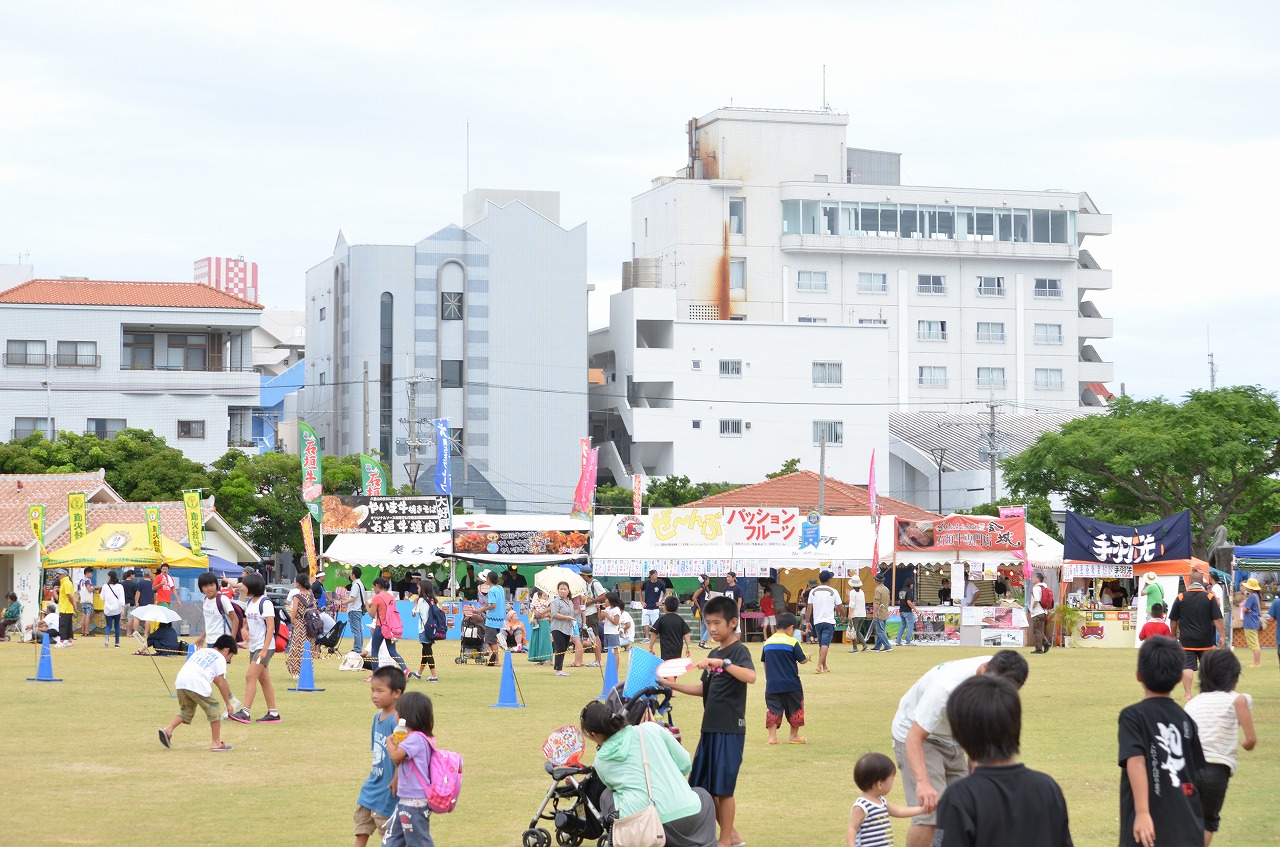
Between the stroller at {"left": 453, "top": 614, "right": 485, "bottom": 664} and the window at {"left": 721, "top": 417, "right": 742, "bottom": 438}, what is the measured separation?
174ft

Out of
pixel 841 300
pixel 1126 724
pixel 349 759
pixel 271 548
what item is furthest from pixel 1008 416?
pixel 1126 724

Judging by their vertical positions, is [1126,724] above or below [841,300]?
below

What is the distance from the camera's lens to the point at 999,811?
4.59 m

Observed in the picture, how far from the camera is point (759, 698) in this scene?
2062 cm

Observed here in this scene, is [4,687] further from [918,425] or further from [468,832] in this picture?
[918,425]

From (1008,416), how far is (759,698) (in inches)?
2720

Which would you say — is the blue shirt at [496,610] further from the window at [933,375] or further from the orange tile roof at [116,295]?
the window at [933,375]

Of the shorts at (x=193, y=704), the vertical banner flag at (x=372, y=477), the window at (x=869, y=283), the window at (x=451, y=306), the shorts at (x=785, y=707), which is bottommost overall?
the shorts at (x=785, y=707)

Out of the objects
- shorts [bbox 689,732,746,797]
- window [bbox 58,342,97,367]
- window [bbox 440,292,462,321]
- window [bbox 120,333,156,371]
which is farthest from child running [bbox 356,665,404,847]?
window [bbox 440,292,462,321]

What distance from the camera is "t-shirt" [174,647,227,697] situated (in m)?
13.7

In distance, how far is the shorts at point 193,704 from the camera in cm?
1375

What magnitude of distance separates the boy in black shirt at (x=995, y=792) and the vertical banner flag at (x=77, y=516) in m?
32.3

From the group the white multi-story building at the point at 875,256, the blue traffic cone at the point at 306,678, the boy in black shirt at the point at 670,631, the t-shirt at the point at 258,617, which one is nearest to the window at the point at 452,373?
the white multi-story building at the point at 875,256

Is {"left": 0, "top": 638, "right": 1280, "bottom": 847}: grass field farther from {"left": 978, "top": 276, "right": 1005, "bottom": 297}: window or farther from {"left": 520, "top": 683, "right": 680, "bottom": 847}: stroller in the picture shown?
{"left": 978, "top": 276, "right": 1005, "bottom": 297}: window
